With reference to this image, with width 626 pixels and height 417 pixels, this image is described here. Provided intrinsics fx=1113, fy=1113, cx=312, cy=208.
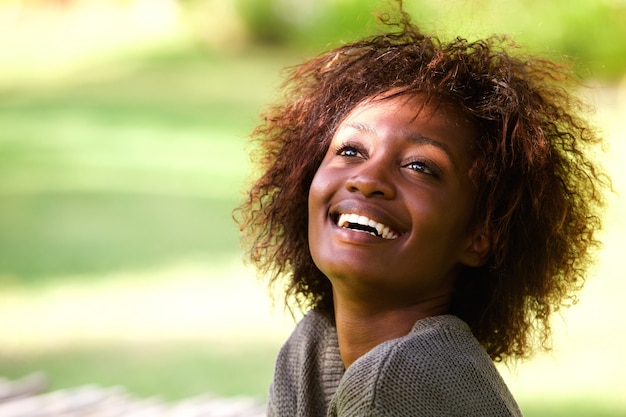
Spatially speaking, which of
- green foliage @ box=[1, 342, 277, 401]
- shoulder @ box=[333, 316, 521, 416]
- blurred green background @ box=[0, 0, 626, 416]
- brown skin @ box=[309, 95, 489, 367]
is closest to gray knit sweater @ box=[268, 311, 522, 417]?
shoulder @ box=[333, 316, 521, 416]

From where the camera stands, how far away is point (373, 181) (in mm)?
2289

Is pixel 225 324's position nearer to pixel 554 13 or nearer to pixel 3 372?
pixel 3 372

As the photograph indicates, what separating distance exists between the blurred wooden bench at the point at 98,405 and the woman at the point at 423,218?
82cm

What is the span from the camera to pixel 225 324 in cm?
593

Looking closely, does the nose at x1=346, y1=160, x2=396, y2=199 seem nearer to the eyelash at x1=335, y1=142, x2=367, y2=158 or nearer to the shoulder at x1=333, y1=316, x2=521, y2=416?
the eyelash at x1=335, y1=142, x2=367, y2=158

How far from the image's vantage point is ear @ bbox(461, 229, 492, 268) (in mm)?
2393

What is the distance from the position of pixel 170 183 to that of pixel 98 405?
206 inches

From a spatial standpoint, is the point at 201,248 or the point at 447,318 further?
the point at 201,248

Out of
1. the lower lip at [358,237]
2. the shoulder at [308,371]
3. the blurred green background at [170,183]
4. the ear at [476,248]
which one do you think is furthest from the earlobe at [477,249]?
the blurred green background at [170,183]

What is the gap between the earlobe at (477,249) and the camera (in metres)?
2.39

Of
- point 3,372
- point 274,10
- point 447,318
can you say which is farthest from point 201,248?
point 274,10

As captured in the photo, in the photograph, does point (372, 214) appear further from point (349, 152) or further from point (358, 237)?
point (349, 152)

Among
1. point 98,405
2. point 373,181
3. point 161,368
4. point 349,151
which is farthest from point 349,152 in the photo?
point 161,368

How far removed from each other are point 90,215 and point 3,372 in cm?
276
